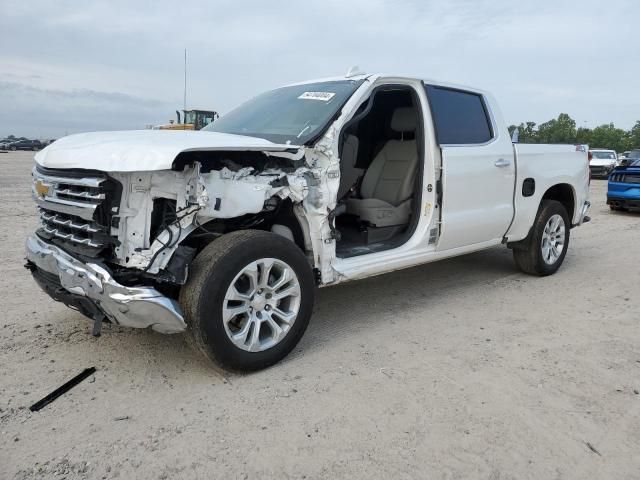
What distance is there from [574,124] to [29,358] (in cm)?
8360

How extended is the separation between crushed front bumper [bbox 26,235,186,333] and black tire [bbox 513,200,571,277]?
13.2ft

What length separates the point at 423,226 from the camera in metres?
4.31

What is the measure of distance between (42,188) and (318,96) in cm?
208

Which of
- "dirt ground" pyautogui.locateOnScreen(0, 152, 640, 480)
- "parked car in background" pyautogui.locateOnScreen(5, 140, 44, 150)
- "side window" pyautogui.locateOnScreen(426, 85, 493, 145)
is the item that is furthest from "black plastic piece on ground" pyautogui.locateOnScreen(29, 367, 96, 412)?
"parked car in background" pyautogui.locateOnScreen(5, 140, 44, 150)

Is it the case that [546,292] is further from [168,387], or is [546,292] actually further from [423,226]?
[168,387]

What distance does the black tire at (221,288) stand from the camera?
9.46 ft

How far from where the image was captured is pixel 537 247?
5.50m

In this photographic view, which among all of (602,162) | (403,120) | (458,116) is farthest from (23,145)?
(458,116)

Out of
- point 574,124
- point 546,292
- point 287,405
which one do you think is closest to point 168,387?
point 287,405

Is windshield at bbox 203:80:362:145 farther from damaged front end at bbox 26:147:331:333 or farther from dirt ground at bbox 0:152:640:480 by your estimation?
dirt ground at bbox 0:152:640:480

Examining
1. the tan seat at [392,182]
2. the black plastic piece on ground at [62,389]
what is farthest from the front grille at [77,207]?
the tan seat at [392,182]

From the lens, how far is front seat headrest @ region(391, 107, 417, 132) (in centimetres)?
488

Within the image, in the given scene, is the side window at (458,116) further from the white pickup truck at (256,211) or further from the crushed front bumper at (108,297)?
the crushed front bumper at (108,297)

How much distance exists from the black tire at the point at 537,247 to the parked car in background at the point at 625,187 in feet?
21.3
